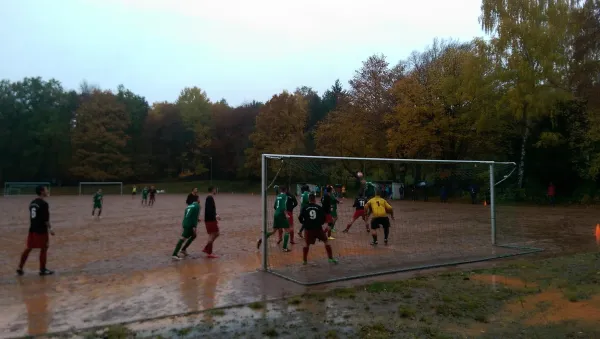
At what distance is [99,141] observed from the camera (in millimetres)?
72125

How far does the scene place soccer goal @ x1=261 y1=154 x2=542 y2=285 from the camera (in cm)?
968

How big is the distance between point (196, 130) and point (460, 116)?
2151 inches

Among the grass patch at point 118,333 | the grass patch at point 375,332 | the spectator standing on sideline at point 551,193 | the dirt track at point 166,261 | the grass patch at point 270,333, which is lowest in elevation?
the dirt track at point 166,261

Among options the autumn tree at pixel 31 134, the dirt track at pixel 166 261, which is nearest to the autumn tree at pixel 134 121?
the autumn tree at pixel 31 134

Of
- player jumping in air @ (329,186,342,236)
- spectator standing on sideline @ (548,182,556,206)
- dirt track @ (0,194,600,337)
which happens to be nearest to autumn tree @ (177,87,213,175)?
spectator standing on sideline @ (548,182,556,206)

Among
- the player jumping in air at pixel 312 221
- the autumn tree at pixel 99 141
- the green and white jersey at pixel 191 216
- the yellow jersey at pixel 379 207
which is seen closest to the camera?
the player jumping in air at pixel 312 221

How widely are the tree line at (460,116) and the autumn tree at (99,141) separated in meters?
0.17

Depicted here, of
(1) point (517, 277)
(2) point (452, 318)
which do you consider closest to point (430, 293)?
(2) point (452, 318)

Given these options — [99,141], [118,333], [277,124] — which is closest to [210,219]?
[118,333]

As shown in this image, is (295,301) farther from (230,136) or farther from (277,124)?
(230,136)

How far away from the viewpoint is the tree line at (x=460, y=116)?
29.3 m

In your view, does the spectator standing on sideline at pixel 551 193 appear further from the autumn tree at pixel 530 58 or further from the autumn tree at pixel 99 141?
the autumn tree at pixel 99 141

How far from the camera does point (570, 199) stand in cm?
2972

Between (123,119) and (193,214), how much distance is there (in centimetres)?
7078
